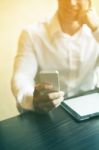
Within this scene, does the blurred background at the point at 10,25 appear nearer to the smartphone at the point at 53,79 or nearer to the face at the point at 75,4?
the face at the point at 75,4

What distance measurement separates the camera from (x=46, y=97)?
2.81 ft

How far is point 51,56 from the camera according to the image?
4.22ft

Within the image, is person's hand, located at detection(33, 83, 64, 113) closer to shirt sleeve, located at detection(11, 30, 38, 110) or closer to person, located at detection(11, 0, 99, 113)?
shirt sleeve, located at detection(11, 30, 38, 110)

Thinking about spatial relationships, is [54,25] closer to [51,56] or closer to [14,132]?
[51,56]

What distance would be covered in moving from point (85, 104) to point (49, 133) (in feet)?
0.70

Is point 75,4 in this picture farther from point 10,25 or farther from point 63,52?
point 10,25

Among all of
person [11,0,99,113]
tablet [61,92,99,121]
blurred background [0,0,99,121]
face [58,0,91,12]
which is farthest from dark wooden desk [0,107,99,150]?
blurred background [0,0,99,121]

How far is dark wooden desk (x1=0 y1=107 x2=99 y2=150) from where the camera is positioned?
727mm

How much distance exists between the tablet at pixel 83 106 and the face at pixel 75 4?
1.34 feet

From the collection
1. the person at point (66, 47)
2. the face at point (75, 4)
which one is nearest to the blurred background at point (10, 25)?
the person at point (66, 47)

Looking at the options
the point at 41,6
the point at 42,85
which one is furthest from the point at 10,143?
the point at 41,6

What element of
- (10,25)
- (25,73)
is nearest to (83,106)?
(25,73)

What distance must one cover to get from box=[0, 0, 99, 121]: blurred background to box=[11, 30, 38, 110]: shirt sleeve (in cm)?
75

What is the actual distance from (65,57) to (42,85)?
1.50 feet
